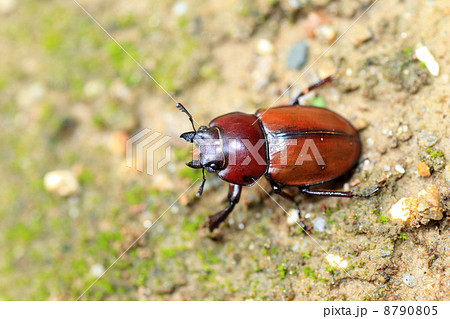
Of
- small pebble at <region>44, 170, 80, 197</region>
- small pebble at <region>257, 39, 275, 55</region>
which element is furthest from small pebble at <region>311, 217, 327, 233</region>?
small pebble at <region>44, 170, 80, 197</region>

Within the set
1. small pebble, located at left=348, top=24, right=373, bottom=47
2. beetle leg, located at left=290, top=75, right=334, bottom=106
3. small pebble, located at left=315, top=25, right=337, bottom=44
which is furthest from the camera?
small pebble, located at left=315, top=25, right=337, bottom=44

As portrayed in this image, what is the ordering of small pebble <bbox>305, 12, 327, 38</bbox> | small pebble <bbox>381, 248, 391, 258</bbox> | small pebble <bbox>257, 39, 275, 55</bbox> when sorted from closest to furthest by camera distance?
small pebble <bbox>381, 248, 391, 258</bbox> → small pebble <bbox>305, 12, 327, 38</bbox> → small pebble <bbox>257, 39, 275, 55</bbox>

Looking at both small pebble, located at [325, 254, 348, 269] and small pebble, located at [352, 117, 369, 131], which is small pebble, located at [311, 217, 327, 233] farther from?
small pebble, located at [352, 117, 369, 131]

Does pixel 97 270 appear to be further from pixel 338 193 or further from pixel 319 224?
pixel 338 193

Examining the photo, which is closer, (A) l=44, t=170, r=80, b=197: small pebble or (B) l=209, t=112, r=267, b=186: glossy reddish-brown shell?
(B) l=209, t=112, r=267, b=186: glossy reddish-brown shell

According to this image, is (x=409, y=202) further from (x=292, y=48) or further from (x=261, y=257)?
(x=292, y=48)

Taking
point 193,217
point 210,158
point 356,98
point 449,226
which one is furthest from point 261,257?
point 356,98

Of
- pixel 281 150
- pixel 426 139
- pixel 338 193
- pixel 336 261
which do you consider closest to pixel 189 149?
pixel 281 150
